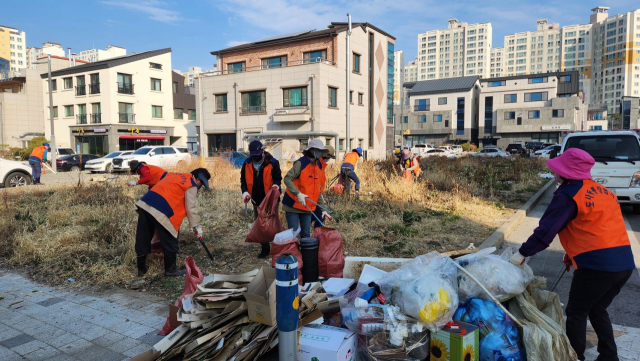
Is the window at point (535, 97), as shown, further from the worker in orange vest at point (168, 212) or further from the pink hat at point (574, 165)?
the pink hat at point (574, 165)

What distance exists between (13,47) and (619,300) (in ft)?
592

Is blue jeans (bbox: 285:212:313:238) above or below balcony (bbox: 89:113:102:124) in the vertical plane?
below

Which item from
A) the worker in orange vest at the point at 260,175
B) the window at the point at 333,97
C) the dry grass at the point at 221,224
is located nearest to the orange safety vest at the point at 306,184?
the worker in orange vest at the point at 260,175

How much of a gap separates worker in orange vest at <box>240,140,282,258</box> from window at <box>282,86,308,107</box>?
25.2 m

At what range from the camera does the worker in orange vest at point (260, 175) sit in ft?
19.6

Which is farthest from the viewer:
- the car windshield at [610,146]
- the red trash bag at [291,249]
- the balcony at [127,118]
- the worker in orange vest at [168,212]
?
the balcony at [127,118]

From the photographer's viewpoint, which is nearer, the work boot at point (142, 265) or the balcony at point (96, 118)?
the work boot at point (142, 265)

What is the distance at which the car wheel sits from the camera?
46.4 ft

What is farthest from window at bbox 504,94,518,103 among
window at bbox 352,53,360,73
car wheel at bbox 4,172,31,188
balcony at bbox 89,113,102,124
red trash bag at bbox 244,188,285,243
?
red trash bag at bbox 244,188,285,243

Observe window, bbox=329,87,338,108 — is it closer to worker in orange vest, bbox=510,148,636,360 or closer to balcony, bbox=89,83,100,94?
balcony, bbox=89,83,100,94

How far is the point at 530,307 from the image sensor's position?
319 cm

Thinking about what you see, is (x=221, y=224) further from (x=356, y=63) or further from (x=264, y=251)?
(x=356, y=63)

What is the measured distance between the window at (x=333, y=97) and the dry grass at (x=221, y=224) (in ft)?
64.5

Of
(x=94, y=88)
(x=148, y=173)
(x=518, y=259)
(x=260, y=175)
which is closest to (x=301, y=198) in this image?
(x=260, y=175)
